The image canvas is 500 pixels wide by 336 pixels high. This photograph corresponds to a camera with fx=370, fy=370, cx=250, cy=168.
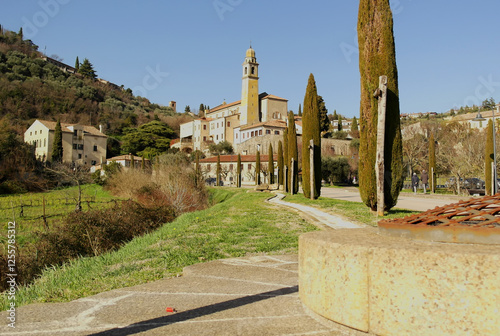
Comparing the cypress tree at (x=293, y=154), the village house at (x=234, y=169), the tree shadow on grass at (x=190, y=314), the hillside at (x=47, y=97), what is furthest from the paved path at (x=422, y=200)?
the hillside at (x=47, y=97)

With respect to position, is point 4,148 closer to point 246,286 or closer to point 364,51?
point 364,51

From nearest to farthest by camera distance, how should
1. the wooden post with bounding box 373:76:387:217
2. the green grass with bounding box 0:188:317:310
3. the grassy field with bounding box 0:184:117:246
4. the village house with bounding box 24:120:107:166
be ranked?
the green grass with bounding box 0:188:317:310, the wooden post with bounding box 373:76:387:217, the grassy field with bounding box 0:184:117:246, the village house with bounding box 24:120:107:166

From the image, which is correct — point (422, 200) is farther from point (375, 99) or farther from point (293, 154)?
point (375, 99)

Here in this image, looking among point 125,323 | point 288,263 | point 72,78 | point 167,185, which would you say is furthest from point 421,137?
point 72,78

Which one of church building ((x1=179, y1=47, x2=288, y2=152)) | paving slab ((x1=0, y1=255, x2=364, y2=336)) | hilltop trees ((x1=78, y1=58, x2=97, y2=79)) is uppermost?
hilltop trees ((x1=78, y1=58, x2=97, y2=79))

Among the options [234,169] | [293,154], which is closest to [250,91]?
[234,169]

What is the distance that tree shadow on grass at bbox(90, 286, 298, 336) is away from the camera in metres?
3.20

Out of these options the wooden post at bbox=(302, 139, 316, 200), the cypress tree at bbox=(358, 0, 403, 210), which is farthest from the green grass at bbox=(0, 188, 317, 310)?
the wooden post at bbox=(302, 139, 316, 200)

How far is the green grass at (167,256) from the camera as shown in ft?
16.8

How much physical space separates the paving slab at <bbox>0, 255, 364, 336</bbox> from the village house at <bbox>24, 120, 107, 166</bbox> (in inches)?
2207

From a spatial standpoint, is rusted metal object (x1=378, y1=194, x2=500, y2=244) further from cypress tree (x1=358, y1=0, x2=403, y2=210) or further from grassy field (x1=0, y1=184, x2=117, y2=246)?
grassy field (x1=0, y1=184, x2=117, y2=246)

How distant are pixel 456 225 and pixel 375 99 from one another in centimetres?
991

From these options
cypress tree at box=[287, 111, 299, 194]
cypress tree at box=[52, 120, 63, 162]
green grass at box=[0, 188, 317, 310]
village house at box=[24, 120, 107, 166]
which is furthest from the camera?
village house at box=[24, 120, 107, 166]

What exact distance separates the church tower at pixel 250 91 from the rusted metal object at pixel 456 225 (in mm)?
76346
